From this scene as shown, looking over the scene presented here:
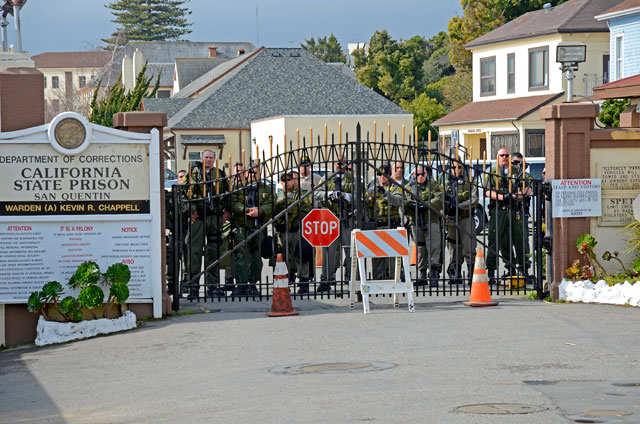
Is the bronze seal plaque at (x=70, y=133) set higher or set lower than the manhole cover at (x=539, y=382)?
higher

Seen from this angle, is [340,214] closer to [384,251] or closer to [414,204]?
[414,204]

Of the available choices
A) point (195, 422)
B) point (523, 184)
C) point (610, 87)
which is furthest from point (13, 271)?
point (610, 87)

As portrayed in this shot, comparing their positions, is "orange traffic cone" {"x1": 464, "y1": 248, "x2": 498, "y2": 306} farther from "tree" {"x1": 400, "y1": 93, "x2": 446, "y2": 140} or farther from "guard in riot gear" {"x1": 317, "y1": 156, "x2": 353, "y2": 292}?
"tree" {"x1": 400, "y1": 93, "x2": 446, "y2": 140}

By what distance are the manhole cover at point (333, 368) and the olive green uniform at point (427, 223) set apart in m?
4.82

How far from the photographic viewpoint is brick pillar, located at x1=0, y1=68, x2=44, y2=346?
1316cm

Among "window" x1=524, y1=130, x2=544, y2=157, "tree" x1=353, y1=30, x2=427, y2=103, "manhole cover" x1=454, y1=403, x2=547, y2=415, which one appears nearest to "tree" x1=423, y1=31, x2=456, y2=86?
"tree" x1=353, y1=30, x2=427, y2=103

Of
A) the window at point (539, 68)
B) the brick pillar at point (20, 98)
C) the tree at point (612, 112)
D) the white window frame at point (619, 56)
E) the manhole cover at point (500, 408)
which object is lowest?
the manhole cover at point (500, 408)

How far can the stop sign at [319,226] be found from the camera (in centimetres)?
1464

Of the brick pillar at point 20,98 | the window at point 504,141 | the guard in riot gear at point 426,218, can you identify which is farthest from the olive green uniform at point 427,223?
the window at point 504,141

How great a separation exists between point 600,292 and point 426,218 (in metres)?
3.09

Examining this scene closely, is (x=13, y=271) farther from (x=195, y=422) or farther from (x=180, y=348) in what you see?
(x=195, y=422)

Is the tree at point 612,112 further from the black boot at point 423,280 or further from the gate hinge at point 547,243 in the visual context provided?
the gate hinge at point 547,243

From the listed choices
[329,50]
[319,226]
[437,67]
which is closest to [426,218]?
[319,226]

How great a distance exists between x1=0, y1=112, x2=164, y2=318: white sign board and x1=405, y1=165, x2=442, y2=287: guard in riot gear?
3671 millimetres
